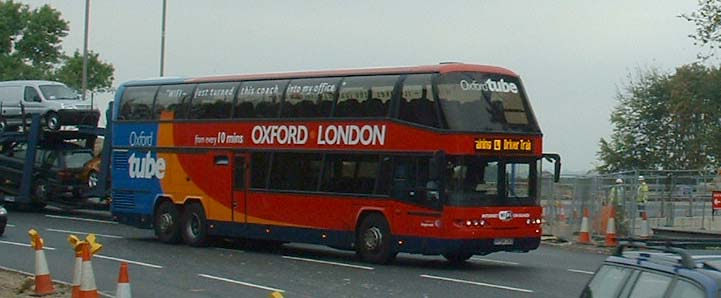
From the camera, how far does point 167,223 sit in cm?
2672

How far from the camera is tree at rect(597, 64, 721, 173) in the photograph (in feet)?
207

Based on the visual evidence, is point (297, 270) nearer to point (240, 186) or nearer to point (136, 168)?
point (240, 186)

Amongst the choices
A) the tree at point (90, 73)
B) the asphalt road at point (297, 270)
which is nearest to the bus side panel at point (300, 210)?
the asphalt road at point (297, 270)

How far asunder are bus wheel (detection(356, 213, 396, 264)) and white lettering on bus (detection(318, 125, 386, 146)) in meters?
1.33

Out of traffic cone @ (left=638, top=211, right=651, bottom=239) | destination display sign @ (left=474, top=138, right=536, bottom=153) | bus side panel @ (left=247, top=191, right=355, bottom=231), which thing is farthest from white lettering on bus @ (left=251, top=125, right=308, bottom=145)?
traffic cone @ (left=638, top=211, right=651, bottom=239)

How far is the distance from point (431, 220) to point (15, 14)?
6482 centimetres

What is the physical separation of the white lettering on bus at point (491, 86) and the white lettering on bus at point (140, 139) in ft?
29.0

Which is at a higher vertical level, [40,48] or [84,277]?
[40,48]

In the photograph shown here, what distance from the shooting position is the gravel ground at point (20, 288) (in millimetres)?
16891

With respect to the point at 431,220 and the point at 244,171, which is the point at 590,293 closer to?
the point at 431,220

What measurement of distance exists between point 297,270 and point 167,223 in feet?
20.9

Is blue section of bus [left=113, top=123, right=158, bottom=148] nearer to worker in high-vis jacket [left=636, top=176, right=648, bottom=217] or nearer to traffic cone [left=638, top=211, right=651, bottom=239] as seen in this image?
traffic cone [left=638, top=211, right=651, bottom=239]

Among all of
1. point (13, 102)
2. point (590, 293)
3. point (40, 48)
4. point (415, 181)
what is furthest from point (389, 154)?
point (40, 48)

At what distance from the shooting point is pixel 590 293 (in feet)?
26.1
